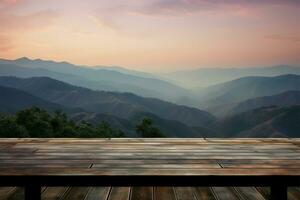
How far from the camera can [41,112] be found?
17.7 m

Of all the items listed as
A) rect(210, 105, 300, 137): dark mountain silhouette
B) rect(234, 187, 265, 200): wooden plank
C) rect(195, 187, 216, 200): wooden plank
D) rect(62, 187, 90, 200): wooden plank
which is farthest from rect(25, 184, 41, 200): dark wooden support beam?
rect(210, 105, 300, 137): dark mountain silhouette

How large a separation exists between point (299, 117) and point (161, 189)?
101m

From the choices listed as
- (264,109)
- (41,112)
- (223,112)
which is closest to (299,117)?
(264,109)

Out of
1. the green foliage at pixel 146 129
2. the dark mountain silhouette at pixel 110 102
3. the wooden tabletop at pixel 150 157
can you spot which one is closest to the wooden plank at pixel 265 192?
the wooden tabletop at pixel 150 157

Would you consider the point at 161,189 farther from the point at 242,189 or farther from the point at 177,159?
the point at 177,159

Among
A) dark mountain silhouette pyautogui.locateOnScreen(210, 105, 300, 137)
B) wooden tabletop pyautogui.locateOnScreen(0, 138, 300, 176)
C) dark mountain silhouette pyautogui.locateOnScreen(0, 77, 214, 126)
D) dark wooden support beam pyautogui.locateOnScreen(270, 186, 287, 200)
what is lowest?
dark mountain silhouette pyautogui.locateOnScreen(210, 105, 300, 137)

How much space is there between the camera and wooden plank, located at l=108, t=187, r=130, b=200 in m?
4.38

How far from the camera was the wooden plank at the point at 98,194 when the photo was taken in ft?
14.5

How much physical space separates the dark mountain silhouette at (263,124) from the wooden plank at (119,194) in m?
91.6

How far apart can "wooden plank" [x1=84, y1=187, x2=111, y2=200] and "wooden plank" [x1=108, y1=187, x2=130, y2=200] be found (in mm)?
58

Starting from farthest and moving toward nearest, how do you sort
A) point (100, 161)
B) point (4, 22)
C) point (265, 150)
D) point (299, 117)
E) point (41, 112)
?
point (299, 117) → point (4, 22) → point (41, 112) → point (265, 150) → point (100, 161)

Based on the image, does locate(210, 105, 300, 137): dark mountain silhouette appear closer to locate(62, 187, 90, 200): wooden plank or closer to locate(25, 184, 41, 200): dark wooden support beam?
locate(62, 187, 90, 200): wooden plank

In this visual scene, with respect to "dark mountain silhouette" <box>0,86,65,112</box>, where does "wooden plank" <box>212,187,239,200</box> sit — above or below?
above

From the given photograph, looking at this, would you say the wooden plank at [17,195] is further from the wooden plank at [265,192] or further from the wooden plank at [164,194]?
the wooden plank at [265,192]
